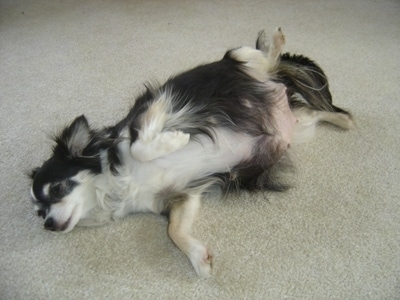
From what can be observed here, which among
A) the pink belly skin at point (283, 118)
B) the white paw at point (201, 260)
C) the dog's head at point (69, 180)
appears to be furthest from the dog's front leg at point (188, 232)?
the pink belly skin at point (283, 118)

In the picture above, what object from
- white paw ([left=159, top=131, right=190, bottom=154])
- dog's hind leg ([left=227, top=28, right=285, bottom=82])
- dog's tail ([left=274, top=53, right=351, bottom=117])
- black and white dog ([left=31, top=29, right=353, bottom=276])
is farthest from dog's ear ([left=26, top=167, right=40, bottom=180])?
dog's tail ([left=274, top=53, right=351, bottom=117])

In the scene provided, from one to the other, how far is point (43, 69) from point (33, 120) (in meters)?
0.58

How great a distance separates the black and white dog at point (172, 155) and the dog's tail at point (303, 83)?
0.59ft

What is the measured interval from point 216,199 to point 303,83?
2.35 feet

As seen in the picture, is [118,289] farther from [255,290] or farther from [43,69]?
[43,69]

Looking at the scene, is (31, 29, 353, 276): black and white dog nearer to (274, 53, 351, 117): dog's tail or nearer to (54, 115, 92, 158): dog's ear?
(54, 115, 92, 158): dog's ear

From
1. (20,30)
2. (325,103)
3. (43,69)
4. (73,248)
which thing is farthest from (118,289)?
(20,30)

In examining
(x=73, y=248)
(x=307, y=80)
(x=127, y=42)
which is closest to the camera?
(x=73, y=248)

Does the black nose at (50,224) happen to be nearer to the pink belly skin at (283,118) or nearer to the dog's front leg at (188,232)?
the dog's front leg at (188,232)

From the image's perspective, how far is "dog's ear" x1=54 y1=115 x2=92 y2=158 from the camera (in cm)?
138

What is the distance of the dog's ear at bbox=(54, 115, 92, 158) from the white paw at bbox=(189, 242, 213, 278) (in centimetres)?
58

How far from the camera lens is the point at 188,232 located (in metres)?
1.33

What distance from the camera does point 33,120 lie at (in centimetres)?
193

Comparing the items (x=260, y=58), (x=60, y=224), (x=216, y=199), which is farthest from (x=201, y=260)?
(x=260, y=58)
